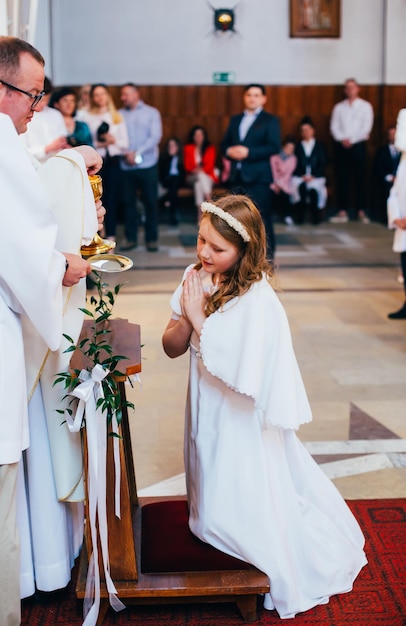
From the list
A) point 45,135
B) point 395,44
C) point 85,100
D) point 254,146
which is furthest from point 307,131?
point 45,135

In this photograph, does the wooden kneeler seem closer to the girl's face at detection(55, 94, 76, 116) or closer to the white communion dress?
the white communion dress

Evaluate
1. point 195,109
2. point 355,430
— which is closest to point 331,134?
point 195,109

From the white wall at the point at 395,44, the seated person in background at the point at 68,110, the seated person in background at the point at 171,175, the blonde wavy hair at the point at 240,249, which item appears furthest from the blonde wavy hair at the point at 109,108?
the blonde wavy hair at the point at 240,249

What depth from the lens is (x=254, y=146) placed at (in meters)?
8.69

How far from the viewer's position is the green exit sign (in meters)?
13.8

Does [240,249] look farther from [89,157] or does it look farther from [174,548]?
[174,548]

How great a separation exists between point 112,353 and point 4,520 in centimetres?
64

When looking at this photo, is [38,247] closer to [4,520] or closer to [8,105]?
[8,105]

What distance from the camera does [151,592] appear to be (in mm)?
3027

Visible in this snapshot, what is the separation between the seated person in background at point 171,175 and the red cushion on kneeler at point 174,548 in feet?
33.2

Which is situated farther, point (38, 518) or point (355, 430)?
point (355, 430)

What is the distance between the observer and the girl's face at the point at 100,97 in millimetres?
9602

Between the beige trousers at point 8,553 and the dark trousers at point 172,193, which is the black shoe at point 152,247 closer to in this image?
the dark trousers at point 172,193

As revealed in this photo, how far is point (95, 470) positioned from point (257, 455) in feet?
1.82
